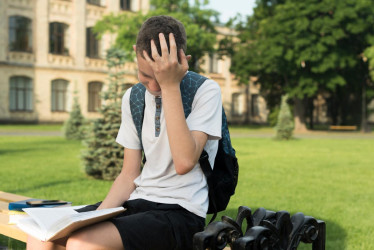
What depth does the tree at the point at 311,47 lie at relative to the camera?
32000 millimetres

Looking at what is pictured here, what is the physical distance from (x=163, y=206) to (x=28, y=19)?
33271mm

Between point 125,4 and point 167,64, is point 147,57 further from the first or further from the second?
point 125,4

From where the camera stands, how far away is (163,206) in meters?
2.48

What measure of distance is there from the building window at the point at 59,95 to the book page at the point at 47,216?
3333 cm

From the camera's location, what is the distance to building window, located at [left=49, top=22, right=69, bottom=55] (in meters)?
34.7

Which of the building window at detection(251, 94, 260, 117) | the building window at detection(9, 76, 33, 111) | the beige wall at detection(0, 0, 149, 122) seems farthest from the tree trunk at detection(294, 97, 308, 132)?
the building window at detection(9, 76, 33, 111)

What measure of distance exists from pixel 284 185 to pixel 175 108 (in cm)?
705

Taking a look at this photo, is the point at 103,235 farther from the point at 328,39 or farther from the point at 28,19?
the point at 28,19

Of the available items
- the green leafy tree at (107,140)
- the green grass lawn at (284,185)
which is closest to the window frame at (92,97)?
the green grass lawn at (284,185)

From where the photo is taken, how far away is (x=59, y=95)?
3503cm

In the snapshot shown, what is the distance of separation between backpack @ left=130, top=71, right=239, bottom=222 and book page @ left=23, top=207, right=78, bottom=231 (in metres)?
0.60

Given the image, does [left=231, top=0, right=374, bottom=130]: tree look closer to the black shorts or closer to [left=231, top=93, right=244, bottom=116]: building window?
[left=231, top=93, right=244, bottom=116]: building window

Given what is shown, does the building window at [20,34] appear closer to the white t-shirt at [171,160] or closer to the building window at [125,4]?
the building window at [125,4]

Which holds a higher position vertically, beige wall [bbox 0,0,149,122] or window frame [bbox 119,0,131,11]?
window frame [bbox 119,0,131,11]
